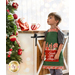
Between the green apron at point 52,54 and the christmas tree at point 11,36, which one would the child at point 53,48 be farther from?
the christmas tree at point 11,36

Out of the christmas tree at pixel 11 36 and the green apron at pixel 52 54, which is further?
the green apron at pixel 52 54

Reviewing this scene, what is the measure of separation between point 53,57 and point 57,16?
2.39 feet

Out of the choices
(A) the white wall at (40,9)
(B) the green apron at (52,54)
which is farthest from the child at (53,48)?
(A) the white wall at (40,9)

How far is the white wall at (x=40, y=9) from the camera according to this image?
2.53 meters

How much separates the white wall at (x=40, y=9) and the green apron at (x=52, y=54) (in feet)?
2.06

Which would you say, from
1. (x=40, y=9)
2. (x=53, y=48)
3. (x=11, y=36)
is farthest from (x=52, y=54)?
(x=40, y=9)

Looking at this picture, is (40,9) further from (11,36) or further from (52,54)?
(11,36)

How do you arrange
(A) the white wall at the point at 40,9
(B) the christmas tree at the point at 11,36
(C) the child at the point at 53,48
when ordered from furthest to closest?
(A) the white wall at the point at 40,9, (C) the child at the point at 53,48, (B) the christmas tree at the point at 11,36

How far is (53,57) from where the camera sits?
2209mm

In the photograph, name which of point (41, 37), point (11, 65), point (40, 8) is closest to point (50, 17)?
point (41, 37)

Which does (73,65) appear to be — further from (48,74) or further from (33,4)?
(33,4)

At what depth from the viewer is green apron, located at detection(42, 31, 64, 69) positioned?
7.24 ft

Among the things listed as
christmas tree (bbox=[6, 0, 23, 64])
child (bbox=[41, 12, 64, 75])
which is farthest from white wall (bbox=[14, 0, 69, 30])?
christmas tree (bbox=[6, 0, 23, 64])
